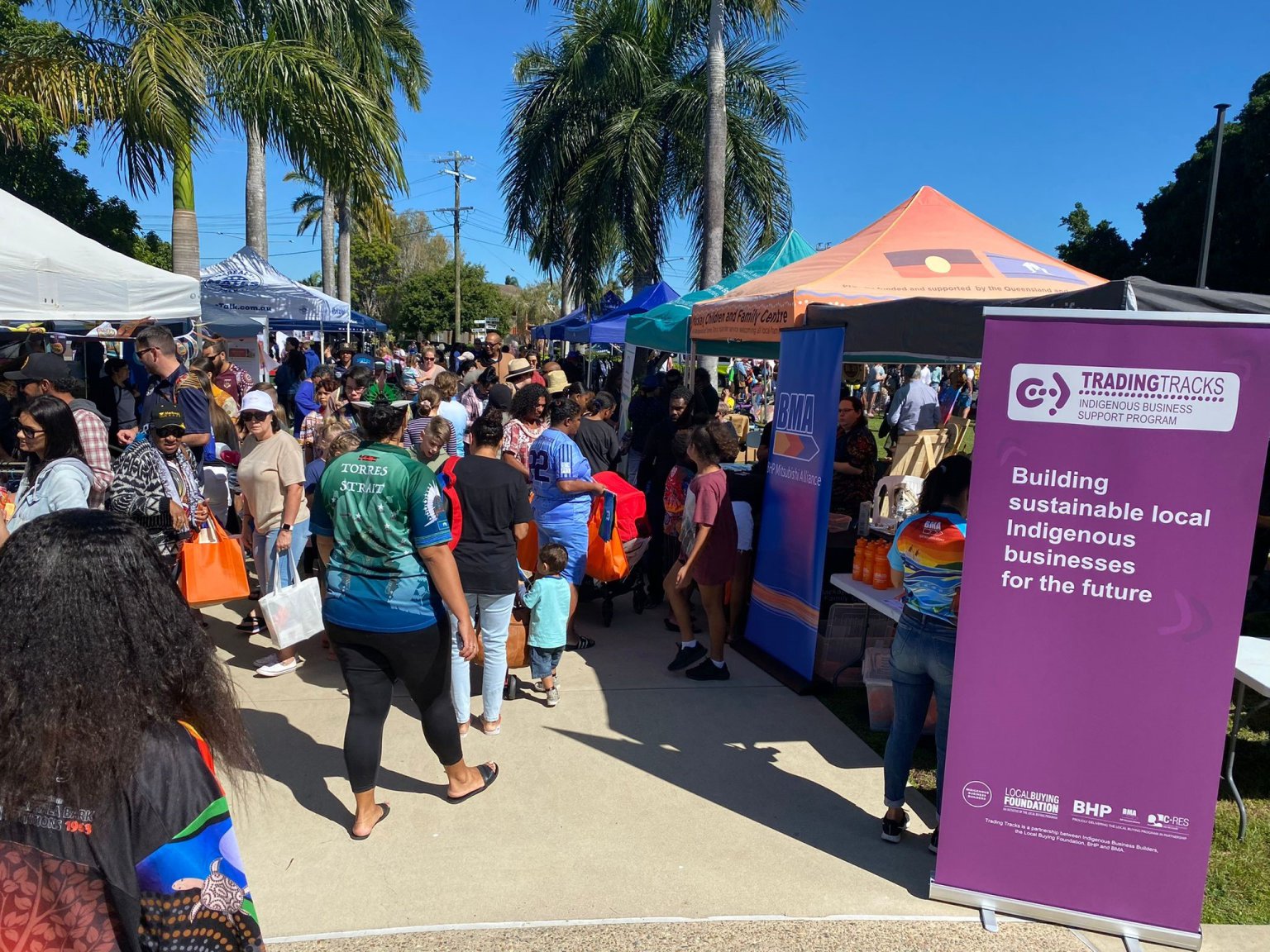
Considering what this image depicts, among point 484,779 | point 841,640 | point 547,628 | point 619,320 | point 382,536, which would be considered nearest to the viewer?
point 382,536

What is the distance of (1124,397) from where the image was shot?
9.86ft

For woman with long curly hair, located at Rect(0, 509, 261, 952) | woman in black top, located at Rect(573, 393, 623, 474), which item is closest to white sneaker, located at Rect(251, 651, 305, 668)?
woman in black top, located at Rect(573, 393, 623, 474)

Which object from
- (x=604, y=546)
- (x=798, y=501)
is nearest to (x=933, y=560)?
(x=798, y=501)

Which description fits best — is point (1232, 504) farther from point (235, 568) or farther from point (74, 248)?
point (74, 248)

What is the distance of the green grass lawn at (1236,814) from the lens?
3.47m

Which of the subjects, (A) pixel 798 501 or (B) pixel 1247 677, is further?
(A) pixel 798 501

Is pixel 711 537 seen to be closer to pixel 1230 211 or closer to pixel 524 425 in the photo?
pixel 524 425

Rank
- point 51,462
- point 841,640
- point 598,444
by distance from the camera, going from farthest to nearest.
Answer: point 598,444, point 841,640, point 51,462

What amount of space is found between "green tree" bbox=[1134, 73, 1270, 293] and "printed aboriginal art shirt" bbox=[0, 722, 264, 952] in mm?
29857

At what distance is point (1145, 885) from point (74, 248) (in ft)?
21.6

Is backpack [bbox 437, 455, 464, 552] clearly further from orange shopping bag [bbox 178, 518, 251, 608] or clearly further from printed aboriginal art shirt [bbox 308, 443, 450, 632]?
orange shopping bag [bbox 178, 518, 251, 608]

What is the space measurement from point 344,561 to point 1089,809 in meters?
3.01

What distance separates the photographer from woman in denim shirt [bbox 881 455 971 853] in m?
3.52

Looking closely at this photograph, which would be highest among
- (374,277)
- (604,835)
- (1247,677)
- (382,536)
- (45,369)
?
(374,277)
